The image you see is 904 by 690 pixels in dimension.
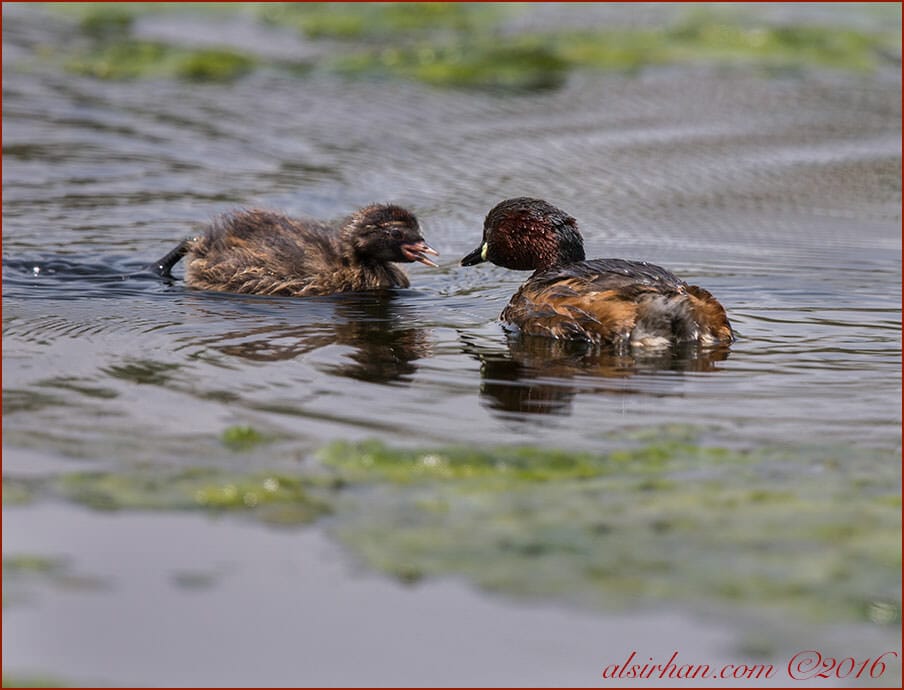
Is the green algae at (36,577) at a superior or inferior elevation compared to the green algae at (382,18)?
inferior

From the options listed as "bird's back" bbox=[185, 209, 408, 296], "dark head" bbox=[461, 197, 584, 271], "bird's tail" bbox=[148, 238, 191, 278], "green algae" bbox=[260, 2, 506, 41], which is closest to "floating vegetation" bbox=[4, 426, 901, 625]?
"dark head" bbox=[461, 197, 584, 271]

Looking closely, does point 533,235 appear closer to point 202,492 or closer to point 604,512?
point 604,512

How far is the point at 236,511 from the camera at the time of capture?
5629 millimetres

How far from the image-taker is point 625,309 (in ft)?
27.5

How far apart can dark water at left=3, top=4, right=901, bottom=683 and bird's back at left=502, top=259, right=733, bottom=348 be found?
0.67 feet

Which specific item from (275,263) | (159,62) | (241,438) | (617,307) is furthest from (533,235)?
(159,62)

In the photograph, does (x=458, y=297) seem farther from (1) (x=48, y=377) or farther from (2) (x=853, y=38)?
(2) (x=853, y=38)

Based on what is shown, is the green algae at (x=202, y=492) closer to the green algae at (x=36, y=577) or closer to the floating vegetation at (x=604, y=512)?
the floating vegetation at (x=604, y=512)

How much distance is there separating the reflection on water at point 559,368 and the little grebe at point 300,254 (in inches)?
66.8

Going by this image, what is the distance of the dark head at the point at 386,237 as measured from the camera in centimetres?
1019

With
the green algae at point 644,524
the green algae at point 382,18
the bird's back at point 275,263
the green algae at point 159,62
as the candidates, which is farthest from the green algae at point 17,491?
the green algae at point 382,18

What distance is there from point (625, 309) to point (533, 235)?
1.31 metres

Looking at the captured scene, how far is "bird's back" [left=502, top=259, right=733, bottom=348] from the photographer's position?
8367 mm

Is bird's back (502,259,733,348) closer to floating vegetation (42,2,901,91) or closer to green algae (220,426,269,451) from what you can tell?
green algae (220,426,269,451)
